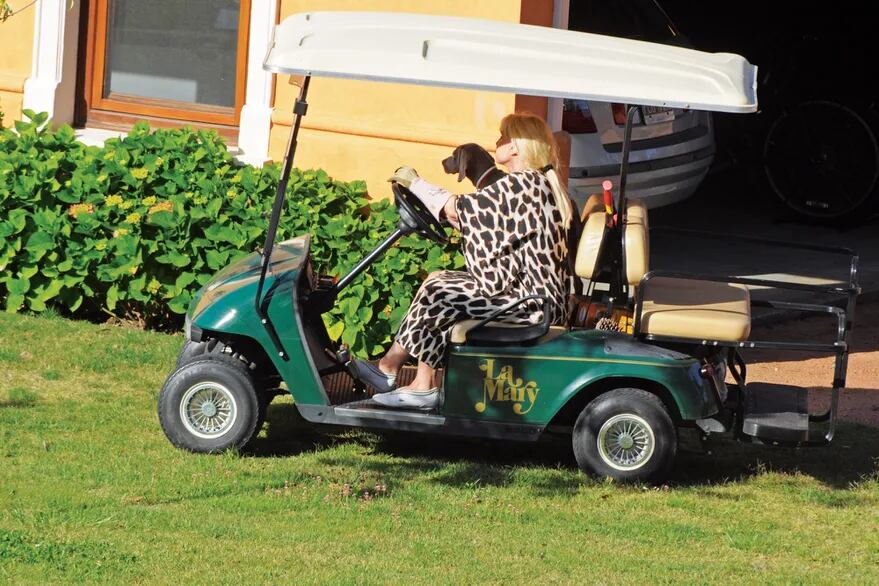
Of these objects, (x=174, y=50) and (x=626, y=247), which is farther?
(x=174, y=50)

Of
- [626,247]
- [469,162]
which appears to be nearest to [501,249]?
[626,247]

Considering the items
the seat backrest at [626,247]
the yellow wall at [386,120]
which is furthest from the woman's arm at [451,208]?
the yellow wall at [386,120]

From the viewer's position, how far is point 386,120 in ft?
27.0

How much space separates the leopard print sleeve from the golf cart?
0.20 meters

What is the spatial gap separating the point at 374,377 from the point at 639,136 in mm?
3636

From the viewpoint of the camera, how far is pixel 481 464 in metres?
6.12

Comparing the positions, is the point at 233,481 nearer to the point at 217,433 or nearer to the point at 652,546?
the point at 217,433

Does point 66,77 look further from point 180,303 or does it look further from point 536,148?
point 536,148

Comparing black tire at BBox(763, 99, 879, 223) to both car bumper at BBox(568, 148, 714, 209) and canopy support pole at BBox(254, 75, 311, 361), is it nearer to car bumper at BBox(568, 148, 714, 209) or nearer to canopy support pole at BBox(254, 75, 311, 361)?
car bumper at BBox(568, 148, 714, 209)

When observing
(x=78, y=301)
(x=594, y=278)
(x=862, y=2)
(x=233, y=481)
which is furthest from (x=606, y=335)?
(x=862, y=2)

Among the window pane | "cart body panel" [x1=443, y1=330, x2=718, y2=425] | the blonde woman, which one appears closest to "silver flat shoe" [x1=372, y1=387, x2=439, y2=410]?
the blonde woman

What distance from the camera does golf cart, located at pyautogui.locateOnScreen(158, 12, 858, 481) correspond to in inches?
216

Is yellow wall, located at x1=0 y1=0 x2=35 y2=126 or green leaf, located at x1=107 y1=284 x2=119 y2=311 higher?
yellow wall, located at x1=0 y1=0 x2=35 y2=126

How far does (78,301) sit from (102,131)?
1488 millimetres
